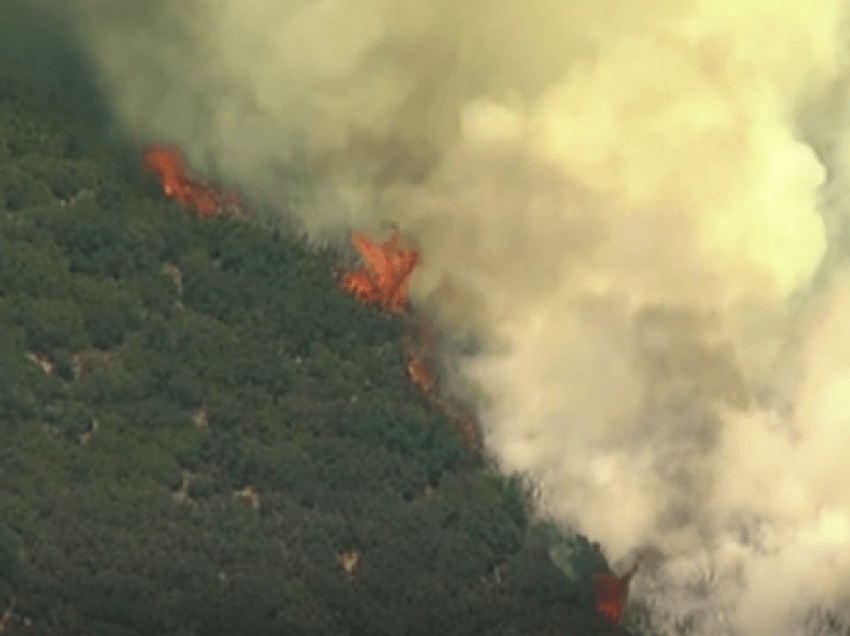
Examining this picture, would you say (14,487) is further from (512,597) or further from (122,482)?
(512,597)

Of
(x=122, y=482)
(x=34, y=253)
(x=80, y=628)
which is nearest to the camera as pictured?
(x=80, y=628)

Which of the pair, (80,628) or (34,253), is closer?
(80,628)

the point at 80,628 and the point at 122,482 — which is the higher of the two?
the point at 122,482

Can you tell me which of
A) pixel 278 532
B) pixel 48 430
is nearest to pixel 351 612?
pixel 278 532

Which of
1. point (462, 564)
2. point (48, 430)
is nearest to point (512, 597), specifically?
point (462, 564)

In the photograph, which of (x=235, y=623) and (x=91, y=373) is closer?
(x=235, y=623)

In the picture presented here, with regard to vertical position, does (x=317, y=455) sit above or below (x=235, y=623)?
above

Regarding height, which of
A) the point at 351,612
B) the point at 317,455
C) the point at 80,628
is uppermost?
the point at 317,455

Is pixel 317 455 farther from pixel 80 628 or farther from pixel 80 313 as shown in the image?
pixel 80 628

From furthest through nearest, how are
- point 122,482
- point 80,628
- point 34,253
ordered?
Result: point 34,253, point 122,482, point 80,628
